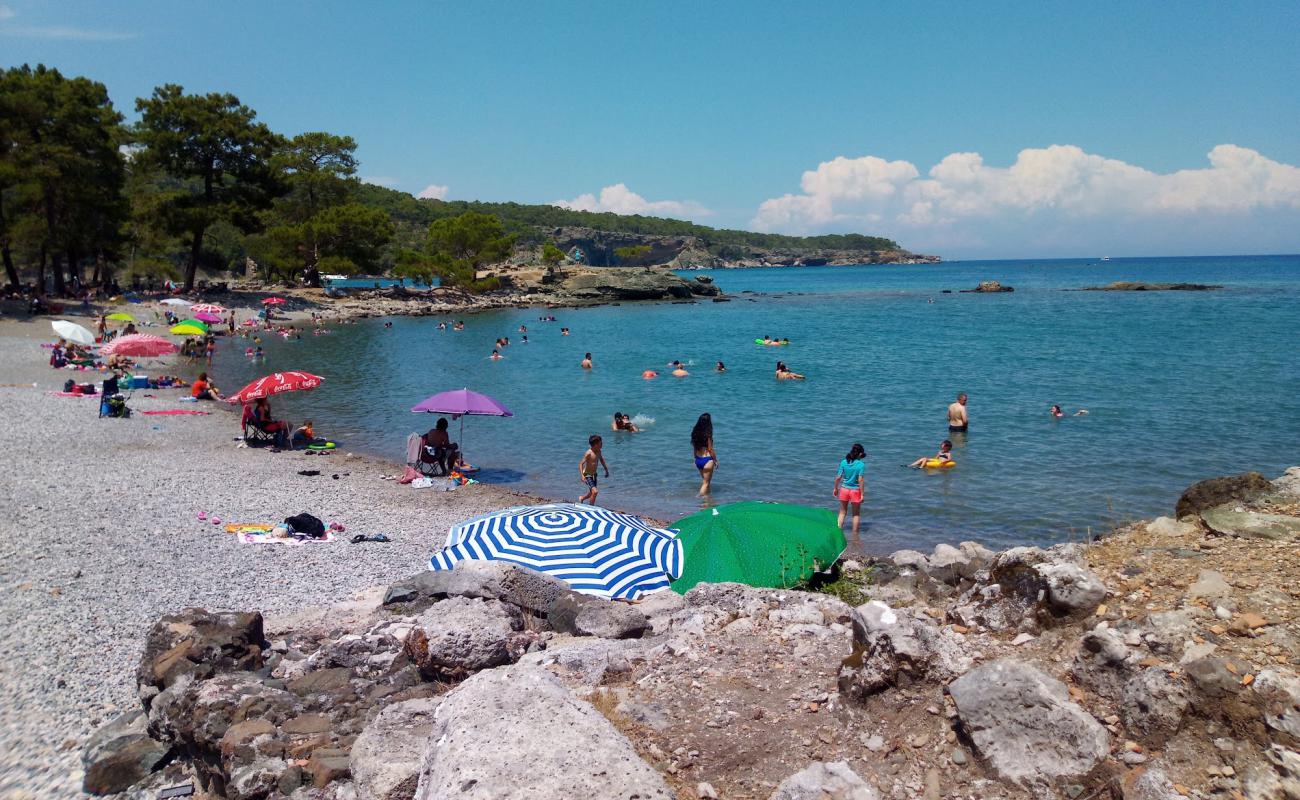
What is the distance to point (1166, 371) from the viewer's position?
1251 inches

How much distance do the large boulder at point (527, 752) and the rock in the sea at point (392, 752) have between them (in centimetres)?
21

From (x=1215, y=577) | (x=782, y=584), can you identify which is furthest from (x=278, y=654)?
(x=1215, y=577)

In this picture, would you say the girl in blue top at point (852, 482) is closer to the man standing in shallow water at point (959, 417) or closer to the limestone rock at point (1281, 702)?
the limestone rock at point (1281, 702)

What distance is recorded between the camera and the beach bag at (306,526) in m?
11.8

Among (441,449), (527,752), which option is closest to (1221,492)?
(527,752)

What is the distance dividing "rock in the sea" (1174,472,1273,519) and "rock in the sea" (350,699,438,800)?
7.49m

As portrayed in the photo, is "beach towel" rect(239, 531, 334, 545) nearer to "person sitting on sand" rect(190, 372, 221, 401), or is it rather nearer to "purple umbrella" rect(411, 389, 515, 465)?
"purple umbrella" rect(411, 389, 515, 465)

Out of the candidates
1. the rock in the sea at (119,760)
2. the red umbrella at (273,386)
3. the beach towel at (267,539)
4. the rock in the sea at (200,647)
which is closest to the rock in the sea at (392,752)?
the rock in the sea at (119,760)

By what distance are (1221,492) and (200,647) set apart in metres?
9.60

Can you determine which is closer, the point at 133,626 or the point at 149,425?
the point at 133,626

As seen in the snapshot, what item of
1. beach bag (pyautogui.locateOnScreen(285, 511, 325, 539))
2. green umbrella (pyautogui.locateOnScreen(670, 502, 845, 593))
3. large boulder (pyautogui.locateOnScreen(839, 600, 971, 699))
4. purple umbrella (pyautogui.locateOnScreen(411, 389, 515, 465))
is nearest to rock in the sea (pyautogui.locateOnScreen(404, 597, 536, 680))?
green umbrella (pyautogui.locateOnScreen(670, 502, 845, 593))

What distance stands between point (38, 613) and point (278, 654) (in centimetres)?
349

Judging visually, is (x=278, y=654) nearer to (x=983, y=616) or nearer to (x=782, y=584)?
(x=782, y=584)

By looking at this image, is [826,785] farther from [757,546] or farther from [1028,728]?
[757,546]
